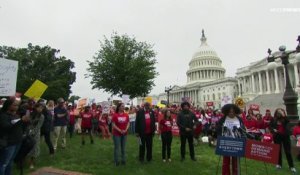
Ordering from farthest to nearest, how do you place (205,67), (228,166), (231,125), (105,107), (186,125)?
(205,67), (105,107), (186,125), (231,125), (228,166)

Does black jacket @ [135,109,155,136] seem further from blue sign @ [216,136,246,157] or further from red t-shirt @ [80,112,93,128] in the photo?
red t-shirt @ [80,112,93,128]

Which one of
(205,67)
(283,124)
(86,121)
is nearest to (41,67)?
(86,121)

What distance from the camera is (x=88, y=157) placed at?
36.1 ft

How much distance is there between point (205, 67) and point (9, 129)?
142 metres

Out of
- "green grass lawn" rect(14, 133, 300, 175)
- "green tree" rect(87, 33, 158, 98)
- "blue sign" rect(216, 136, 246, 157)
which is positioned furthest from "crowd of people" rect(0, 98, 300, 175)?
"green tree" rect(87, 33, 158, 98)

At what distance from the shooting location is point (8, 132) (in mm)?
6512

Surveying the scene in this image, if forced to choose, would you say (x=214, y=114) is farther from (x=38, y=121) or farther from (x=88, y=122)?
(x=38, y=121)

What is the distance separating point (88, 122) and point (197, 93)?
5203 inches

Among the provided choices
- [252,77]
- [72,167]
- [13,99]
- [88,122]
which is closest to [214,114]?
[88,122]

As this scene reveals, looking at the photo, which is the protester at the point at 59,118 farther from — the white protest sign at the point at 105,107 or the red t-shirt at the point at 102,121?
the white protest sign at the point at 105,107

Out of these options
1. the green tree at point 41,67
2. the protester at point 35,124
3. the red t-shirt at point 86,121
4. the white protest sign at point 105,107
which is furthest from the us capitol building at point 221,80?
the protester at point 35,124

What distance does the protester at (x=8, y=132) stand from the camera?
6352mm

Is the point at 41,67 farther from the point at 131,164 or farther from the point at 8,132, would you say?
the point at 8,132

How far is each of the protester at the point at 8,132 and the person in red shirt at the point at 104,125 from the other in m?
11.1
